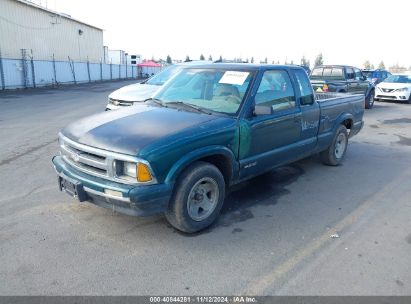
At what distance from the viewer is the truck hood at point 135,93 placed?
841 cm

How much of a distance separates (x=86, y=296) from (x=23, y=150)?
5157 millimetres

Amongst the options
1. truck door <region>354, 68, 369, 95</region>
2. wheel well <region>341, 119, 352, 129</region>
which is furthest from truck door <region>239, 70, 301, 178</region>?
truck door <region>354, 68, 369, 95</region>

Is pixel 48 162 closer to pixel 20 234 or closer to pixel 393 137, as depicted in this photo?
pixel 20 234

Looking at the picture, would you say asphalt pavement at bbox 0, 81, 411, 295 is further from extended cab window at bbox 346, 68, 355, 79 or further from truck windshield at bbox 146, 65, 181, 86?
extended cab window at bbox 346, 68, 355, 79

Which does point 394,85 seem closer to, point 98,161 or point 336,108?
point 336,108

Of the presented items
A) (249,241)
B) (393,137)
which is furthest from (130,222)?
(393,137)

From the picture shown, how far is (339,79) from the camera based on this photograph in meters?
14.1

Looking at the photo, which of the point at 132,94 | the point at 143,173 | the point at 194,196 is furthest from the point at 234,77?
the point at 132,94

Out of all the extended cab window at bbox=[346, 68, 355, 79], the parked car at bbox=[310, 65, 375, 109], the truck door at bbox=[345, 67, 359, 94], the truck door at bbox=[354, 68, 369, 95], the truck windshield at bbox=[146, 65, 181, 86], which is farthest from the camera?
the truck door at bbox=[354, 68, 369, 95]

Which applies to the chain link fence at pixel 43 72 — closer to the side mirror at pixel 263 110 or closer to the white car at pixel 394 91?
the side mirror at pixel 263 110

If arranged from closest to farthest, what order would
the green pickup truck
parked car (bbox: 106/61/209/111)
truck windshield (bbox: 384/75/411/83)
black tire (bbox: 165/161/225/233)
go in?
the green pickup truck
black tire (bbox: 165/161/225/233)
parked car (bbox: 106/61/209/111)
truck windshield (bbox: 384/75/411/83)

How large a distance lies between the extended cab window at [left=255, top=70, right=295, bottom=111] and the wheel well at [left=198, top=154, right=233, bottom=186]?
2.86 ft

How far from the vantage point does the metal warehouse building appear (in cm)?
2431

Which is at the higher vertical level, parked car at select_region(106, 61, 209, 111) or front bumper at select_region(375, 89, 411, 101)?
parked car at select_region(106, 61, 209, 111)
